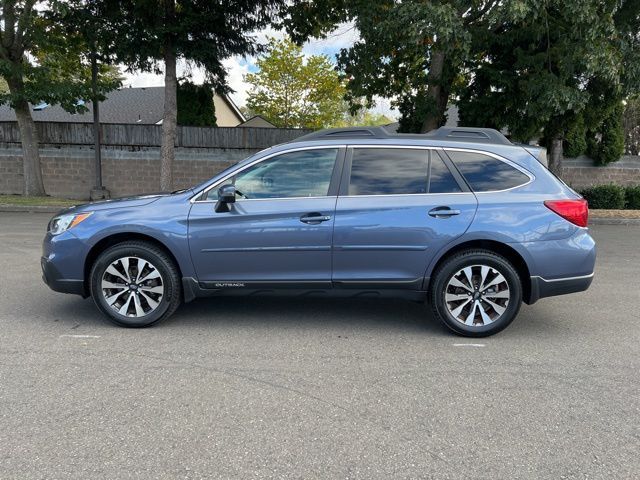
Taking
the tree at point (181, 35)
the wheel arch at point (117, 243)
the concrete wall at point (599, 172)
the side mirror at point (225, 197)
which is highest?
the tree at point (181, 35)

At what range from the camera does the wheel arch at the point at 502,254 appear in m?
4.42

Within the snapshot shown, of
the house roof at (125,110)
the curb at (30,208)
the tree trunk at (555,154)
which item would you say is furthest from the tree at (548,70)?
the house roof at (125,110)

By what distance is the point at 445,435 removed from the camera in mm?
2896

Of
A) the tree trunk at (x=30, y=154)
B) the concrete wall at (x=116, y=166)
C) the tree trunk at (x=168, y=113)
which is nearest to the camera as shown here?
the tree trunk at (x=168, y=113)

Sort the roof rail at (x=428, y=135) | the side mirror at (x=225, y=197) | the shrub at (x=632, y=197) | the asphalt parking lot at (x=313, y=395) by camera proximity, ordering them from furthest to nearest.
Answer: the shrub at (x=632, y=197)
the roof rail at (x=428, y=135)
the side mirror at (x=225, y=197)
the asphalt parking lot at (x=313, y=395)

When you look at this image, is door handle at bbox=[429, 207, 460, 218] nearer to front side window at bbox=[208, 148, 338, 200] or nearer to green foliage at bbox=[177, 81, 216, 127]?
front side window at bbox=[208, 148, 338, 200]

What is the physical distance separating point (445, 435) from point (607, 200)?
639 inches

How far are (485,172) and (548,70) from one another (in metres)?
9.22

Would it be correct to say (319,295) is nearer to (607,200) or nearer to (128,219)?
(128,219)

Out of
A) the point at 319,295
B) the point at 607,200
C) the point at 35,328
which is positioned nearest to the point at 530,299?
the point at 319,295

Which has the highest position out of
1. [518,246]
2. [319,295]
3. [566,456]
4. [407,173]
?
[407,173]

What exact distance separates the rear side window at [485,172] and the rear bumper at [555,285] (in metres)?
0.89

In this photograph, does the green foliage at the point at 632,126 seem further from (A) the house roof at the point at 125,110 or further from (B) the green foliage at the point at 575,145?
(A) the house roof at the point at 125,110

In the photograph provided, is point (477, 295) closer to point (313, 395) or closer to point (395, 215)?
point (395, 215)
